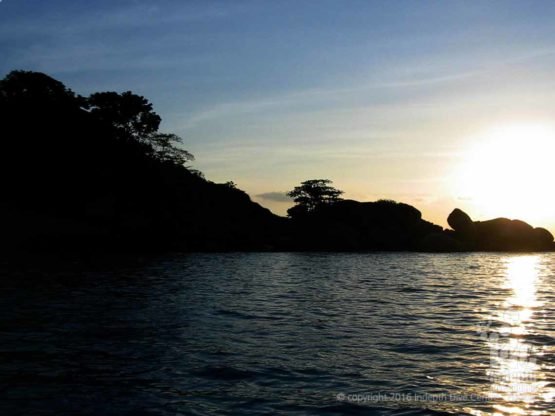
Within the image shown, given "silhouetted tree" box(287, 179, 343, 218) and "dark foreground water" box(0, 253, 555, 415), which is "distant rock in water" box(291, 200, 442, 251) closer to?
"silhouetted tree" box(287, 179, 343, 218)

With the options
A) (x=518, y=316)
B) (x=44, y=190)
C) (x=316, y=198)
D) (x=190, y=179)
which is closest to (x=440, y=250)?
(x=316, y=198)

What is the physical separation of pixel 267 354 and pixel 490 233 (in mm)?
133849

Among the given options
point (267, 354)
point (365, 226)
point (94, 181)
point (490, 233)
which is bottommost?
point (267, 354)

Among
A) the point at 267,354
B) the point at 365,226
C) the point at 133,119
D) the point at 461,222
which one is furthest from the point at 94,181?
the point at 461,222

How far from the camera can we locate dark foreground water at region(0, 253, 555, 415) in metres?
10.5

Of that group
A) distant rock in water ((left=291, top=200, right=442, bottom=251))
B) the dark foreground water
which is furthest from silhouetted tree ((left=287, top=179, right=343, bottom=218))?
the dark foreground water

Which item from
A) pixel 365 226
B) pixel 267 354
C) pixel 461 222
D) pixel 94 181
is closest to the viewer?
pixel 267 354

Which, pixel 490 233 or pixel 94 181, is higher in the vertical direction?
pixel 94 181

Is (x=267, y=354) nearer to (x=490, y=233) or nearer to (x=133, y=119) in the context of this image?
(x=133, y=119)

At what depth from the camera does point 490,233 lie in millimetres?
136625

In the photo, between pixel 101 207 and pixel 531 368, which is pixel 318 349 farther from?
pixel 101 207

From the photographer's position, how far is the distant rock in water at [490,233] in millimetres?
135750

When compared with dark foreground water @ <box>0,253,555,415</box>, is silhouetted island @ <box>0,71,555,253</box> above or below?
above

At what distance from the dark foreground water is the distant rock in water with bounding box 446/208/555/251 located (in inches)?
4403
